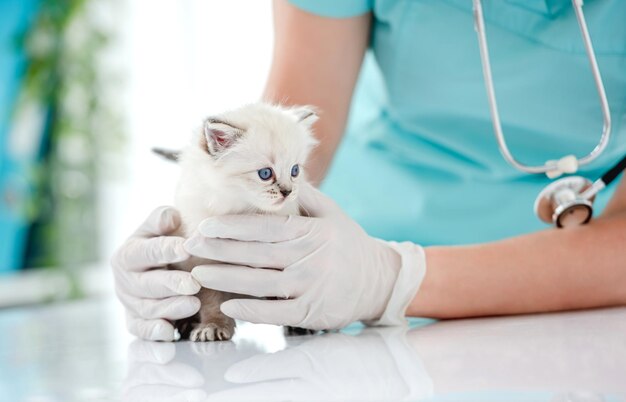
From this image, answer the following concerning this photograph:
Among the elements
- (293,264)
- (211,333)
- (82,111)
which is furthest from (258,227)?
(82,111)

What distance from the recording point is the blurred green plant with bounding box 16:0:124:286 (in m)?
4.54

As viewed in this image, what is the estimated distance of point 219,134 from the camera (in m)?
1.10

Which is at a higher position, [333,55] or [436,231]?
[333,55]

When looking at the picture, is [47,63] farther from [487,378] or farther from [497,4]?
[487,378]

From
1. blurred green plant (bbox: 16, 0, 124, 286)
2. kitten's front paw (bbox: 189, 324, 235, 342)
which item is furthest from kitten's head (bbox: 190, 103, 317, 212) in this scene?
blurred green plant (bbox: 16, 0, 124, 286)

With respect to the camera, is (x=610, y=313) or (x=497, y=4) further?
(x=497, y=4)

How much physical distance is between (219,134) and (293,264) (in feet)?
0.79

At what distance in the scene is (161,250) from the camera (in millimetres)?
1224

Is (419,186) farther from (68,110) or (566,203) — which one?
(68,110)

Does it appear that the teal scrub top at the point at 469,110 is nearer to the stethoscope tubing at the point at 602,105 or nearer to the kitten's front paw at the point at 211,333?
the stethoscope tubing at the point at 602,105

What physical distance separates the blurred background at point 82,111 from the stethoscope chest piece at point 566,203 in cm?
321

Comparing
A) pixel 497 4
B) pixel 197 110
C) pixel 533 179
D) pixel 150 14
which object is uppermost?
pixel 150 14

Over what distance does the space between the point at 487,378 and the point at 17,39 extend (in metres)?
4.35

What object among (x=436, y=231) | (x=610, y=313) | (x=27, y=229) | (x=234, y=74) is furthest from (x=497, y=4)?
(x=27, y=229)
